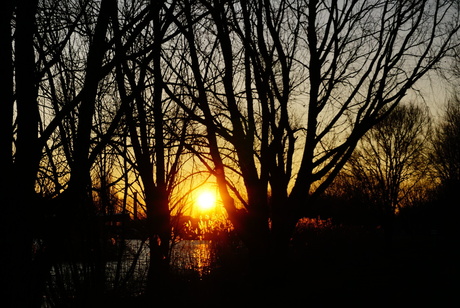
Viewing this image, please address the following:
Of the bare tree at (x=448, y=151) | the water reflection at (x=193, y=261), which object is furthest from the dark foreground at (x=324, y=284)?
the bare tree at (x=448, y=151)

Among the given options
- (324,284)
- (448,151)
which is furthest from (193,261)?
(448,151)

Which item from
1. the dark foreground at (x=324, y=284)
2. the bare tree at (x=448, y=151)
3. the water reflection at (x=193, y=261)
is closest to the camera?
the dark foreground at (x=324, y=284)

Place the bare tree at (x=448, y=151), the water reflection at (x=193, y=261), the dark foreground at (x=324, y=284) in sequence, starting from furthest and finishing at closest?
the bare tree at (x=448, y=151) → the water reflection at (x=193, y=261) → the dark foreground at (x=324, y=284)

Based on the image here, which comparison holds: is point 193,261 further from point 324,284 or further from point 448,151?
point 448,151

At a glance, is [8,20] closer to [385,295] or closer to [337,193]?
[385,295]

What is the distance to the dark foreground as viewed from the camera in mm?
5012

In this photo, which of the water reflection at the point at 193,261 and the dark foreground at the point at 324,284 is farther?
the water reflection at the point at 193,261

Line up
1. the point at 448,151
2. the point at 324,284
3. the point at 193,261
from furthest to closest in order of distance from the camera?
1. the point at 448,151
2. the point at 193,261
3. the point at 324,284

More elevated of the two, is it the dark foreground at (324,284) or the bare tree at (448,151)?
the bare tree at (448,151)

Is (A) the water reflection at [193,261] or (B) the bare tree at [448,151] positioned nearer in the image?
(A) the water reflection at [193,261]

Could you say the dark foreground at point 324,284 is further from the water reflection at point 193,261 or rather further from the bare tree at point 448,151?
the bare tree at point 448,151

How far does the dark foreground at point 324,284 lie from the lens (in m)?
5.01

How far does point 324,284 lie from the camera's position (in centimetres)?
796

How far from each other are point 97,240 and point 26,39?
173 cm
